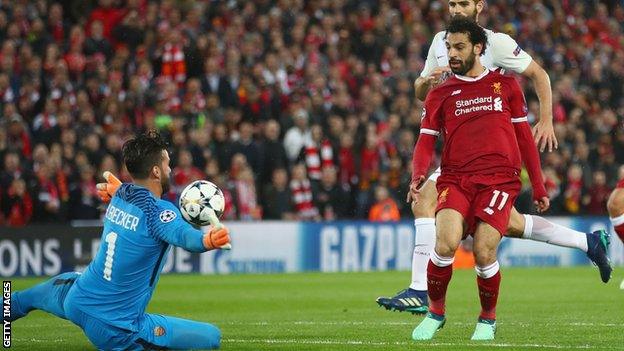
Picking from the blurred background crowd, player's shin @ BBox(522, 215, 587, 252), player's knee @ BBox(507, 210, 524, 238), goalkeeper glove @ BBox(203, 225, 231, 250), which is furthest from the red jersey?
the blurred background crowd

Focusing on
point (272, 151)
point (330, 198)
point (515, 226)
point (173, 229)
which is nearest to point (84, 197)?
point (272, 151)

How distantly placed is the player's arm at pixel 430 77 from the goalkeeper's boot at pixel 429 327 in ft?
6.11

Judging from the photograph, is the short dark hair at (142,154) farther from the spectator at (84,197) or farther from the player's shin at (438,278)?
the spectator at (84,197)

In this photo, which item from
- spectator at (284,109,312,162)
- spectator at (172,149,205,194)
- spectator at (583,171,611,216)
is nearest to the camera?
spectator at (172,149,205,194)

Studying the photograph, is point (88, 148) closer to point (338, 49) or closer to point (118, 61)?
point (118, 61)

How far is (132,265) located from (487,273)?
2.68 meters

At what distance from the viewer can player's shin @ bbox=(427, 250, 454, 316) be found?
9.22 meters

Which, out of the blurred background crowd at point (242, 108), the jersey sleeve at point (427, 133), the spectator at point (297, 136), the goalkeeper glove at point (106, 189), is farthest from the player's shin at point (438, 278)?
the spectator at point (297, 136)

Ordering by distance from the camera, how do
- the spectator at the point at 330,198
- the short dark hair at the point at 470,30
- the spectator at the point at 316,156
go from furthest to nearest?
the spectator at the point at 330,198, the spectator at the point at 316,156, the short dark hair at the point at 470,30

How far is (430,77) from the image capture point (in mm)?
9836

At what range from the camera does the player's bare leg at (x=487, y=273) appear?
30.1 feet

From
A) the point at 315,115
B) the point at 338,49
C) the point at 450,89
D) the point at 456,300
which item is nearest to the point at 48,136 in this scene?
the point at 315,115

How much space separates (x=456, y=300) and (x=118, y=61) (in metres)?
8.84

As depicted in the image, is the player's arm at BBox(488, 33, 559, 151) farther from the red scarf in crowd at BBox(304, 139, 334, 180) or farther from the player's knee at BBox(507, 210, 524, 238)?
the red scarf in crowd at BBox(304, 139, 334, 180)
